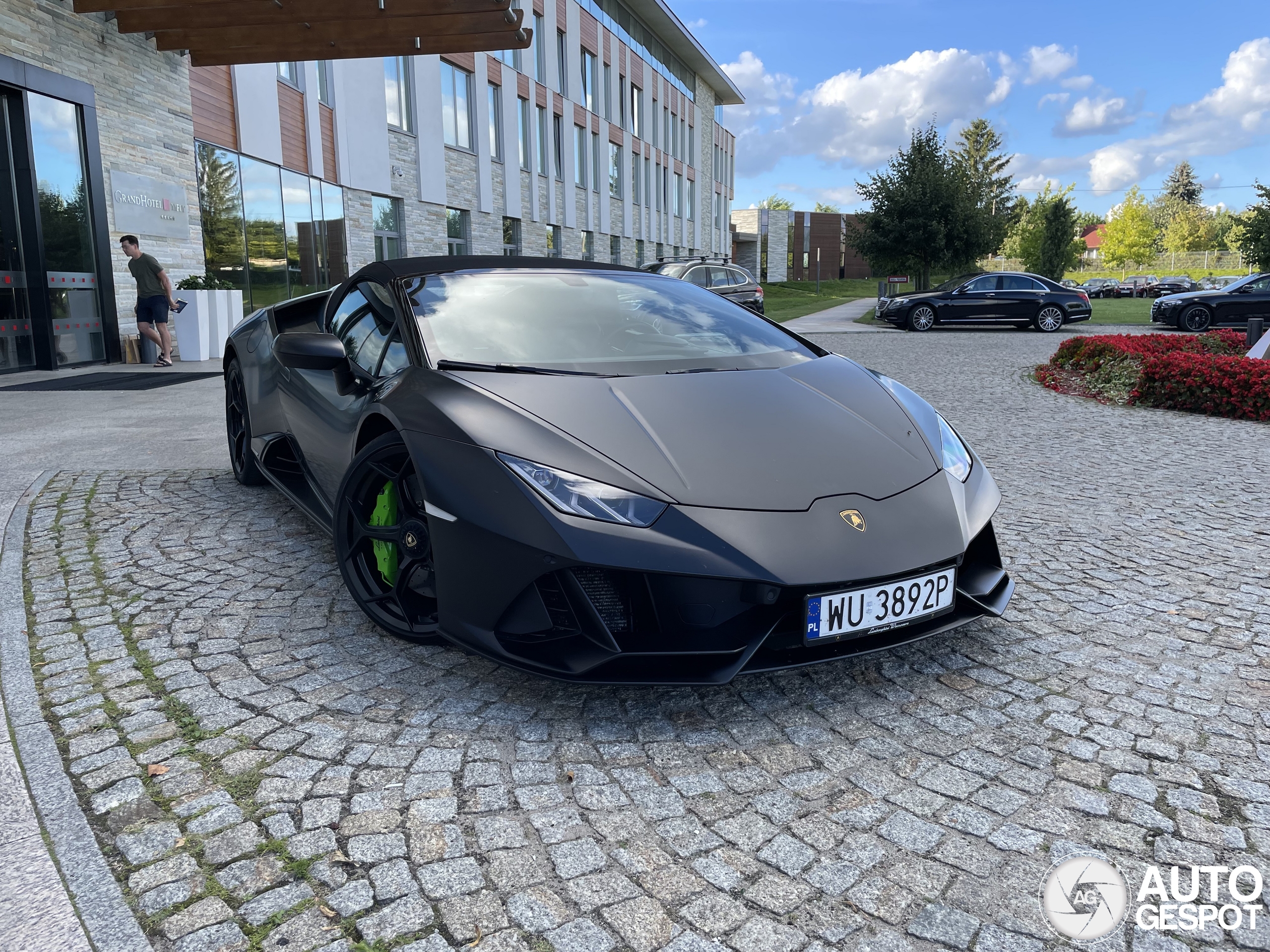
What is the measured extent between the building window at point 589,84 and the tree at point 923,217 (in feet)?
33.0

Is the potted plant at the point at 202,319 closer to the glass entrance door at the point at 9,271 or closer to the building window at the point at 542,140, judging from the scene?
the glass entrance door at the point at 9,271

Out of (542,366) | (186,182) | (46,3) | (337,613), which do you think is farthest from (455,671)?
(186,182)

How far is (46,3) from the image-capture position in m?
11.2

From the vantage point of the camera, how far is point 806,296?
171ft

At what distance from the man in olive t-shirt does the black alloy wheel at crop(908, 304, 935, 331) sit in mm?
15699

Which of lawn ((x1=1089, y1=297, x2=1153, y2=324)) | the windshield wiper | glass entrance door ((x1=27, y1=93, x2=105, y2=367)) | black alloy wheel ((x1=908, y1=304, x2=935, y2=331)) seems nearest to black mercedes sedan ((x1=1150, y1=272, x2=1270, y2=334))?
lawn ((x1=1089, y1=297, x2=1153, y2=324))

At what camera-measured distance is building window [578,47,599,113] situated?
32.2m

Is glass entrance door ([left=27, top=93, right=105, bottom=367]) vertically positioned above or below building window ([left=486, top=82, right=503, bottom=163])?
below

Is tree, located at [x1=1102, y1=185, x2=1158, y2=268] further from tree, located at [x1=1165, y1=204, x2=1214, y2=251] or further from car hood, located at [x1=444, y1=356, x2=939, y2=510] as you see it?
car hood, located at [x1=444, y1=356, x2=939, y2=510]

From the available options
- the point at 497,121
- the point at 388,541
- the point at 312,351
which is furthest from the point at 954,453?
the point at 497,121

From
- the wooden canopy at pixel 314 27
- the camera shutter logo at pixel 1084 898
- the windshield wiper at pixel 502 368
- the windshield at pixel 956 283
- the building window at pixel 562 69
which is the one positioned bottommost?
the camera shutter logo at pixel 1084 898

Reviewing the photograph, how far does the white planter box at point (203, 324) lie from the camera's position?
1327cm

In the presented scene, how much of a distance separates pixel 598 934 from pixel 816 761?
84 centimetres

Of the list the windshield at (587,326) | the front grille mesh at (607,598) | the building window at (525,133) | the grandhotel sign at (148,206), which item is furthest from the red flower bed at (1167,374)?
the building window at (525,133)
